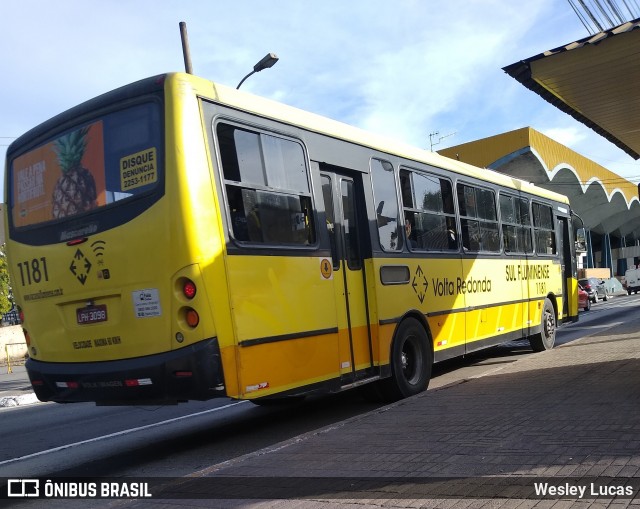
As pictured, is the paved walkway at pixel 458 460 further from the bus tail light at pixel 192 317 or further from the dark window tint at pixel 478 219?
the dark window tint at pixel 478 219

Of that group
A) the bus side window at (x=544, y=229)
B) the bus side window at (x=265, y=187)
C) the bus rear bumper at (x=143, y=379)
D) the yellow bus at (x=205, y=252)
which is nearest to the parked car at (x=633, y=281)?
the bus side window at (x=544, y=229)

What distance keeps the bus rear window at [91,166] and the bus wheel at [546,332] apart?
9378 mm

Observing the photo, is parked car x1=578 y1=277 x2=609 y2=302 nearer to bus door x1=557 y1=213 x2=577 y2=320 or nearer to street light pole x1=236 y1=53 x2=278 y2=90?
bus door x1=557 y1=213 x2=577 y2=320

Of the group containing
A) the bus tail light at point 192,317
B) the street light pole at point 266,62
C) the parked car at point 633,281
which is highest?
the street light pole at point 266,62

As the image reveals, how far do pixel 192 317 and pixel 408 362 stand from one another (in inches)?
148

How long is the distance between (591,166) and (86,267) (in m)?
52.7

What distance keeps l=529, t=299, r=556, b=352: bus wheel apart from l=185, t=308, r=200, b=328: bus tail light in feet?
29.6

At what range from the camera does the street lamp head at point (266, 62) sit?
15031 millimetres

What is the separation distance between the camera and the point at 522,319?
11977 mm

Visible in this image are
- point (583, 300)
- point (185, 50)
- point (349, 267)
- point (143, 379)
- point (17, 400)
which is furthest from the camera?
point (583, 300)

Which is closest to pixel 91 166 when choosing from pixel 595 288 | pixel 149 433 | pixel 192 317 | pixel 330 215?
pixel 192 317

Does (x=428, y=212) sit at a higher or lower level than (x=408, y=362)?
higher

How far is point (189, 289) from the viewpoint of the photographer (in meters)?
5.58

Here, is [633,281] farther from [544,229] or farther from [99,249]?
[99,249]
